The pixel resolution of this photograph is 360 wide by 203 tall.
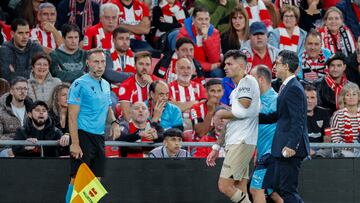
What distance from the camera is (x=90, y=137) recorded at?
14430 mm

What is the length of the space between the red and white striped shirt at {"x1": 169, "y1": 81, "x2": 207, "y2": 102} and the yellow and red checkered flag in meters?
3.10

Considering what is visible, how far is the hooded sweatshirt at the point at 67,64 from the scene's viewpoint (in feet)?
56.1

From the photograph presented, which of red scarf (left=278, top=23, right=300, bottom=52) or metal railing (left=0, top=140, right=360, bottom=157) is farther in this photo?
red scarf (left=278, top=23, right=300, bottom=52)

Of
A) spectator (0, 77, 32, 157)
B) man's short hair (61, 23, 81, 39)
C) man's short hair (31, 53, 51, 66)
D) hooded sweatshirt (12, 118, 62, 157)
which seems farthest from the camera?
man's short hair (61, 23, 81, 39)

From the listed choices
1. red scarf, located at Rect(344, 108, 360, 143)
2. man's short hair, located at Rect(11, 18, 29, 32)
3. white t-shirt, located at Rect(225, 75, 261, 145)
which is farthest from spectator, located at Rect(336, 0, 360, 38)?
white t-shirt, located at Rect(225, 75, 261, 145)

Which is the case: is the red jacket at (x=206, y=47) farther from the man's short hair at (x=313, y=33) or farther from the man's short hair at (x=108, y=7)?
the man's short hair at (x=313, y=33)

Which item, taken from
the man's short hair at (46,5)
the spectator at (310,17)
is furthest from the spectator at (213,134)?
the spectator at (310,17)

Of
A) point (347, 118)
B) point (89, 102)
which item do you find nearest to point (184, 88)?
point (347, 118)

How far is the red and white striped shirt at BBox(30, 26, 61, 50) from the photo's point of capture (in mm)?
18141

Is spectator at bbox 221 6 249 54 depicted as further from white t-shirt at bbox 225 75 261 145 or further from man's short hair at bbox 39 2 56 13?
white t-shirt at bbox 225 75 261 145

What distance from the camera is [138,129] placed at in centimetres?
1559

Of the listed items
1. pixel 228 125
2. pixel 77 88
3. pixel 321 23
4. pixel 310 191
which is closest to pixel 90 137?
pixel 77 88

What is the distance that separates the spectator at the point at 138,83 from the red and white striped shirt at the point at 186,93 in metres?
0.35

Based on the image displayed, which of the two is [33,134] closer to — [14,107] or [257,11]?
[14,107]
